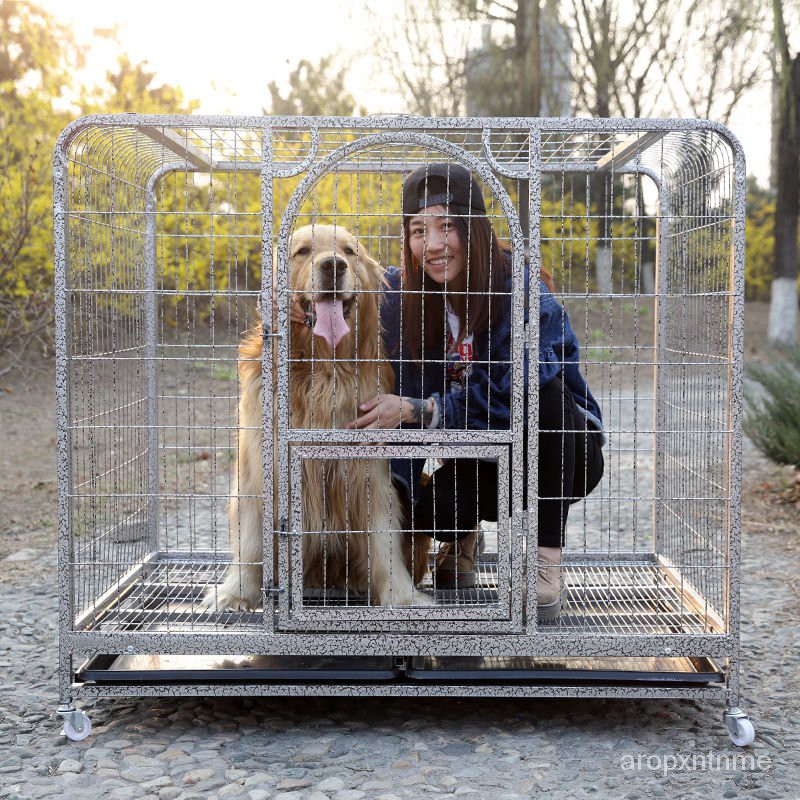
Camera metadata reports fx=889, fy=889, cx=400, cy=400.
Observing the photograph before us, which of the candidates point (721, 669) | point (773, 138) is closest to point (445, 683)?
point (721, 669)

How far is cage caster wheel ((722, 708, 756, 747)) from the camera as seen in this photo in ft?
9.35

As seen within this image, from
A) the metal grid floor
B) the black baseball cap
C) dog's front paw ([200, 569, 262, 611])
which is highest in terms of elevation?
the black baseball cap

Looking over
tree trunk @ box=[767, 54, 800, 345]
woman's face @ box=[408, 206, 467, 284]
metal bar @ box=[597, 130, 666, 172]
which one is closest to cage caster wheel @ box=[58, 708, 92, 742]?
woman's face @ box=[408, 206, 467, 284]

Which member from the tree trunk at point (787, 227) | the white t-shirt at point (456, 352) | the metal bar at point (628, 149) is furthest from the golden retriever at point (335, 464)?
the tree trunk at point (787, 227)

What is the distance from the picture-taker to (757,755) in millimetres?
2816

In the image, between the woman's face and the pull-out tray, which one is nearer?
the pull-out tray

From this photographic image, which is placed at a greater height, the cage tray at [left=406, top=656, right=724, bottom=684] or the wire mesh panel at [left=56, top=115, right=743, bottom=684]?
the wire mesh panel at [left=56, top=115, right=743, bottom=684]

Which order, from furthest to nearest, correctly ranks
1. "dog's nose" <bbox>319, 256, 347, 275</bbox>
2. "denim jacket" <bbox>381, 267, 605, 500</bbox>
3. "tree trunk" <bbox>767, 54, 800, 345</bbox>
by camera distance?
"tree trunk" <bbox>767, 54, 800, 345</bbox> < "denim jacket" <bbox>381, 267, 605, 500</bbox> < "dog's nose" <bbox>319, 256, 347, 275</bbox>

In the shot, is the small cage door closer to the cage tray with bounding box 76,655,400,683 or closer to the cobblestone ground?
the cage tray with bounding box 76,655,400,683

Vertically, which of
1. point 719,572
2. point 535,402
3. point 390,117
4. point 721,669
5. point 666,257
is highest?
point 390,117

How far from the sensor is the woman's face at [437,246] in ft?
10.6

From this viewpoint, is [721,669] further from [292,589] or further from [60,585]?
[60,585]

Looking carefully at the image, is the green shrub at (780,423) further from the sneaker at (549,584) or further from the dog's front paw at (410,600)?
the dog's front paw at (410,600)

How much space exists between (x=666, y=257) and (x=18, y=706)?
3.10 metres
